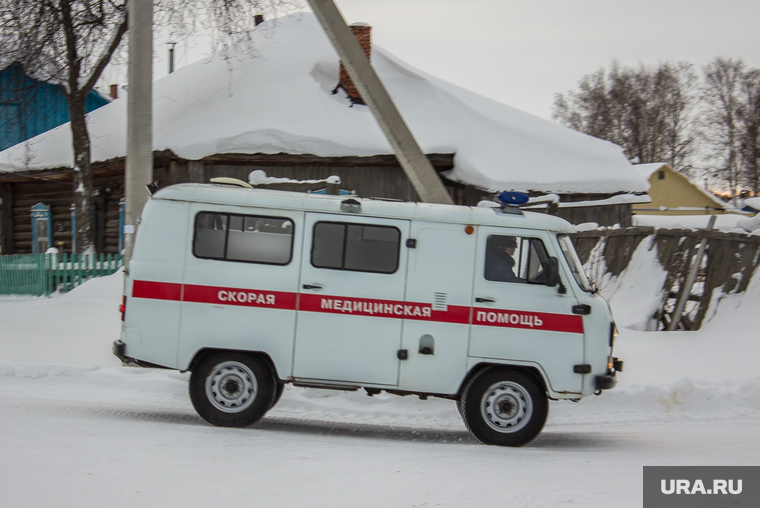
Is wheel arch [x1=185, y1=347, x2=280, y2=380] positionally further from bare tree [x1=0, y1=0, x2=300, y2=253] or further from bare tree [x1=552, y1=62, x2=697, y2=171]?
bare tree [x1=552, y1=62, x2=697, y2=171]

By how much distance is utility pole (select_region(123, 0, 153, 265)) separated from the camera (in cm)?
982

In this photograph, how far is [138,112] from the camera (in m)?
9.95

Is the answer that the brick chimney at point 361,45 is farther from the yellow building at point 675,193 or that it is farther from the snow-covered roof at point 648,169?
the yellow building at point 675,193

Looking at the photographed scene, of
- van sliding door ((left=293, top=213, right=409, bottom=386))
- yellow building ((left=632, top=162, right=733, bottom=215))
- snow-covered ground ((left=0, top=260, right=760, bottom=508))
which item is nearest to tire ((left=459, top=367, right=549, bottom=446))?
snow-covered ground ((left=0, top=260, right=760, bottom=508))

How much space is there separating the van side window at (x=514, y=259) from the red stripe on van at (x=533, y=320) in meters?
0.32

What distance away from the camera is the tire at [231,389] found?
22.0 feet

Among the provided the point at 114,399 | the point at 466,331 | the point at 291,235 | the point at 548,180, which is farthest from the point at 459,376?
the point at 548,180

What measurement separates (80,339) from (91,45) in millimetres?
9275

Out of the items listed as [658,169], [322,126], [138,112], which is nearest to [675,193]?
[658,169]

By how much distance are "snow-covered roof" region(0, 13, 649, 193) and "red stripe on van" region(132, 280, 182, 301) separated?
9.67m

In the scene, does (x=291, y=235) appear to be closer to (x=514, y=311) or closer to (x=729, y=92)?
(x=514, y=311)

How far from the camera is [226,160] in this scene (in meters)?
16.5

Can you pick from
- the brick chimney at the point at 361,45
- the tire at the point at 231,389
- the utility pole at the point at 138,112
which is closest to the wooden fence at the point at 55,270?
the brick chimney at the point at 361,45

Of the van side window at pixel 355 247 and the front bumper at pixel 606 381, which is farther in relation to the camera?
the van side window at pixel 355 247
